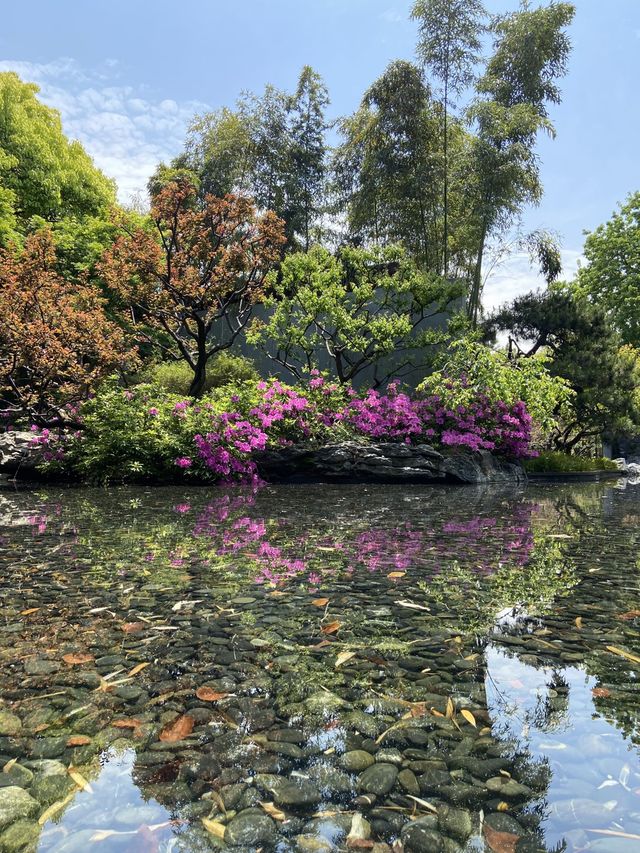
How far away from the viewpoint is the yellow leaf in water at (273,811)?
129cm

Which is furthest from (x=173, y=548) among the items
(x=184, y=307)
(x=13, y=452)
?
(x=184, y=307)

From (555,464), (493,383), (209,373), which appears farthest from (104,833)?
(555,464)

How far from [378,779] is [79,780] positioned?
798 millimetres

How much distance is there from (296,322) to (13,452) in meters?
6.39

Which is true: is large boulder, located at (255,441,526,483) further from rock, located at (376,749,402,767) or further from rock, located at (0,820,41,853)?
rock, located at (0,820,41,853)

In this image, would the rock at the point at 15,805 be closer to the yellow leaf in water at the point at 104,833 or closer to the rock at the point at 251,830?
the yellow leaf in water at the point at 104,833

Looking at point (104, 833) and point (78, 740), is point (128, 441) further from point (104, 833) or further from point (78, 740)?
point (104, 833)

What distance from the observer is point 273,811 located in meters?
1.30

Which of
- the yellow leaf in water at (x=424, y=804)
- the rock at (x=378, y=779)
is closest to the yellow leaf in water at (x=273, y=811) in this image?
the rock at (x=378, y=779)

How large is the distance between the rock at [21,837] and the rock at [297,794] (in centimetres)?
56

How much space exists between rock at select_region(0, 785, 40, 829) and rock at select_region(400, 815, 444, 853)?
892 millimetres

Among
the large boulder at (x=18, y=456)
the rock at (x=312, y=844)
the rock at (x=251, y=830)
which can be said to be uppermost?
the rock at (x=312, y=844)

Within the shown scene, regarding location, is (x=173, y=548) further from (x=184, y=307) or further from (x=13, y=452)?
(x=184, y=307)

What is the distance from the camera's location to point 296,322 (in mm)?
12508
